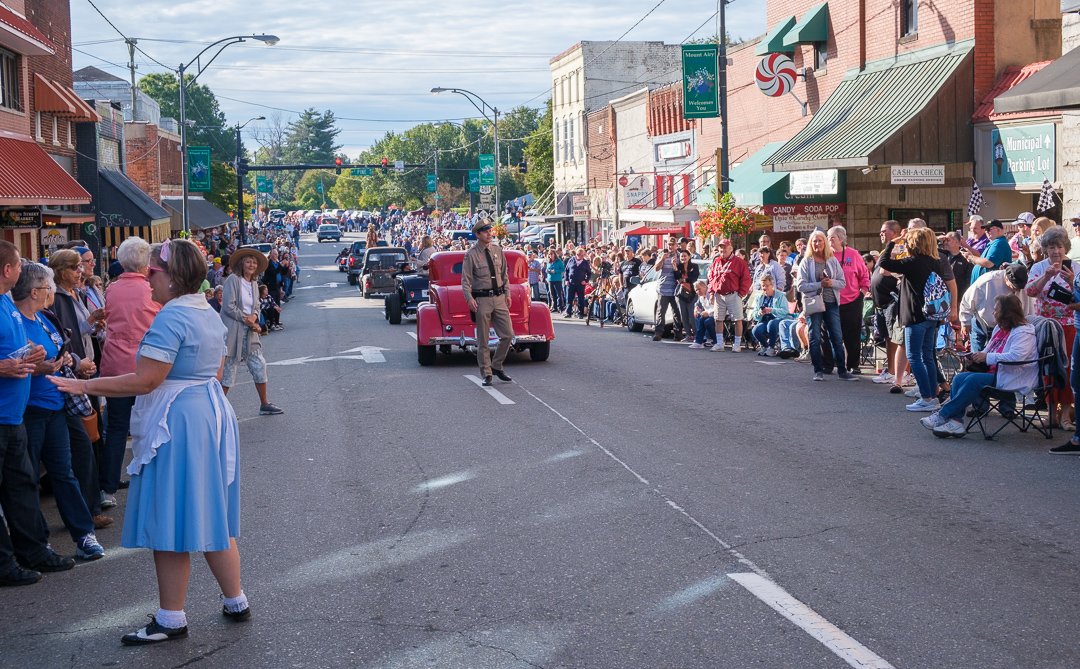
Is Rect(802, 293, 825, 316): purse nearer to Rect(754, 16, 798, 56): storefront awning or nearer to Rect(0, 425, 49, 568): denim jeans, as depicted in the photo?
Rect(0, 425, 49, 568): denim jeans

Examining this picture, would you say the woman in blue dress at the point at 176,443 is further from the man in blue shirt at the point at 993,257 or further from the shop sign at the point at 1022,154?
the shop sign at the point at 1022,154

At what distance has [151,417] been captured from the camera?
218 inches

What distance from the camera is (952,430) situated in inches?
418

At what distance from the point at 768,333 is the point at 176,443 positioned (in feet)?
46.8

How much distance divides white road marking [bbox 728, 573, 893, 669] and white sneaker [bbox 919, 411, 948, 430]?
4.97 meters

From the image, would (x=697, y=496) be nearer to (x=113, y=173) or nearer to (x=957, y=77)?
(x=957, y=77)

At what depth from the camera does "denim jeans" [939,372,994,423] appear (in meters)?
10.5

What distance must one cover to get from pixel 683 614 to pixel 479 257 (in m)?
9.68

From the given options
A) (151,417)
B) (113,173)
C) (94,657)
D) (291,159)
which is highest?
(291,159)

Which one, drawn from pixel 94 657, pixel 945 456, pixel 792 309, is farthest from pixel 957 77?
pixel 94 657

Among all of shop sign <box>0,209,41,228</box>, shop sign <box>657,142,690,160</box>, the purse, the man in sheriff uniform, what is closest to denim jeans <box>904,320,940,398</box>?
the purse

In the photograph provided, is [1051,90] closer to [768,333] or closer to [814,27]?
[768,333]

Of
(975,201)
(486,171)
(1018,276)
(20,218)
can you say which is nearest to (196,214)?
(486,171)

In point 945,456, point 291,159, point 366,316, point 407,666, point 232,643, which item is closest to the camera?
point 407,666
